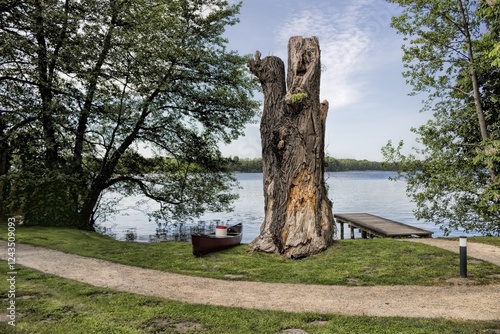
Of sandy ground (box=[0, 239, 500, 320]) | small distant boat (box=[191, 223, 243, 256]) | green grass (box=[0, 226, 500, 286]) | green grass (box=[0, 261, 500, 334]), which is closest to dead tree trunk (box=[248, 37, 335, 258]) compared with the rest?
green grass (box=[0, 226, 500, 286])

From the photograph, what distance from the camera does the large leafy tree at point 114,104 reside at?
59.5 feet

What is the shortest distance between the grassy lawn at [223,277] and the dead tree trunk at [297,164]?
67cm

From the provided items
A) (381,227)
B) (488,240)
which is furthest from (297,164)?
(381,227)

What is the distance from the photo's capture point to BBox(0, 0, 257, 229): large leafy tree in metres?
18.1

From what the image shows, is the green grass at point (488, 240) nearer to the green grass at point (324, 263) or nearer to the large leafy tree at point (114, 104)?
the green grass at point (324, 263)

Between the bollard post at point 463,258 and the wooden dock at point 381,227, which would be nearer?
the bollard post at point 463,258

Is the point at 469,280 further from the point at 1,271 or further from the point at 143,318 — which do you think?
the point at 1,271

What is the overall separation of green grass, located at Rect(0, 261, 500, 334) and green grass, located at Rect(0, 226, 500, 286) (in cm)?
265

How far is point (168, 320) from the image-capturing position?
21.6 feet

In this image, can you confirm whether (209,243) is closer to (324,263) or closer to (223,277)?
(223,277)

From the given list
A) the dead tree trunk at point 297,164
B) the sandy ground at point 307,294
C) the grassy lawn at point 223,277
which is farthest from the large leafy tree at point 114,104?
the sandy ground at point 307,294

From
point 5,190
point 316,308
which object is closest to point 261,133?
point 316,308

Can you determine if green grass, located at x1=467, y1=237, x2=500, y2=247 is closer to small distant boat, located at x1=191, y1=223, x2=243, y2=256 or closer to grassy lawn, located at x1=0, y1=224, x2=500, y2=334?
grassy lawn, located at x1=0, y1=224, x2=500, y2=334

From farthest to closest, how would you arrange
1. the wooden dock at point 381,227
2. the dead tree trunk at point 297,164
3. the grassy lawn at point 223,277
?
1. the wooden dock at point 381,227
2. the dead tree trunk at point 297,164
3. the grassy lawn at point 223,277
